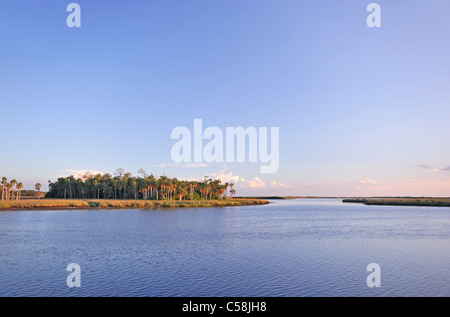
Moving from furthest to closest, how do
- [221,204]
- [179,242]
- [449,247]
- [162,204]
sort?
1. [221,204]
2. [162,204]
3. [179,242]
4. [449,247]

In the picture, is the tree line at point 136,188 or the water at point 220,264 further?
the tree line at point 136,188

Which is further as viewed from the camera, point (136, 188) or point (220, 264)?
point (136, 188)

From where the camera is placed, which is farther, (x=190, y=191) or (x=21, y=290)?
(x=190, y=191)

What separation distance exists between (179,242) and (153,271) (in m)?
16.3

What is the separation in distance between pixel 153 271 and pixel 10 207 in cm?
9443

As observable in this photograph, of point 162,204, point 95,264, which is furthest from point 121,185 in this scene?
point 95,264

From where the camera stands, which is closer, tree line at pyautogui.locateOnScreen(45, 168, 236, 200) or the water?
the water

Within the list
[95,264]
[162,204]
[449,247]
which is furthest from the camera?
[162,204]
